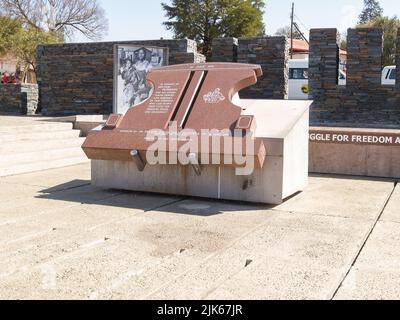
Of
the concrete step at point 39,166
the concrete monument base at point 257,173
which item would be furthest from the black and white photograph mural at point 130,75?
the concrete monument base at point 257,173

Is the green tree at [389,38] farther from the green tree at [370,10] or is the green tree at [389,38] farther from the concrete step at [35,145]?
the green tree at [370,10]

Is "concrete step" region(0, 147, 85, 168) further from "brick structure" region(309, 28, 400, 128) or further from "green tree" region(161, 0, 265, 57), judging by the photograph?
"green tree" region(161, 0, 265, 57)

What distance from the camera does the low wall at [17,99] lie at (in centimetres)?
1530

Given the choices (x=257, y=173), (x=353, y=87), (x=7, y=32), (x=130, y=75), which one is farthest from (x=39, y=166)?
(x=7, y=32)

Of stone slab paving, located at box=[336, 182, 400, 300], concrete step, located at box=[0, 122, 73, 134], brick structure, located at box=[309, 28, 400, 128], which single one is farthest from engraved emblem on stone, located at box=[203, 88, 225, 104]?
brick structure, located at box=[309, 28, 400, 128]

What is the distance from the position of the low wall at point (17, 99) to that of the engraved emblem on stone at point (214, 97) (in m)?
10.5

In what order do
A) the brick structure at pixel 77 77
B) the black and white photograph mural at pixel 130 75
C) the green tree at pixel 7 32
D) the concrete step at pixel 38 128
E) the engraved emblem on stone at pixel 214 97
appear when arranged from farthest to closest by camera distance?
1. the green tree at pixel 7 32
2. the brick structure at pixel 77 77
3. the black and white photograph mural at pixel 130 75
4. the concrete step at pixel 38 128
5. the engraved emblem on stone at pixel 214 97

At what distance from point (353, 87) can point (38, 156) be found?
24.4 ft

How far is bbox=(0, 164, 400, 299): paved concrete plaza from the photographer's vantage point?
322cm

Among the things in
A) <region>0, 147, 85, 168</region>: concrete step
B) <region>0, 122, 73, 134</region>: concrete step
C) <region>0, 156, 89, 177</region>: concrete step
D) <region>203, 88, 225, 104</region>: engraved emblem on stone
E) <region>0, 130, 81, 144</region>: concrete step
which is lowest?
<region>0, 156, 89, 177</region>: concrete step

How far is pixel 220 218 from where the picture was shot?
517 centimetres

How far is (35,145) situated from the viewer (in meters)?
8.61

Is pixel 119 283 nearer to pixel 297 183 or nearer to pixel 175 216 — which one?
pixel 175 216

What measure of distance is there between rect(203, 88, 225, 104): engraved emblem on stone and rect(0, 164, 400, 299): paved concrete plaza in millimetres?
1157
